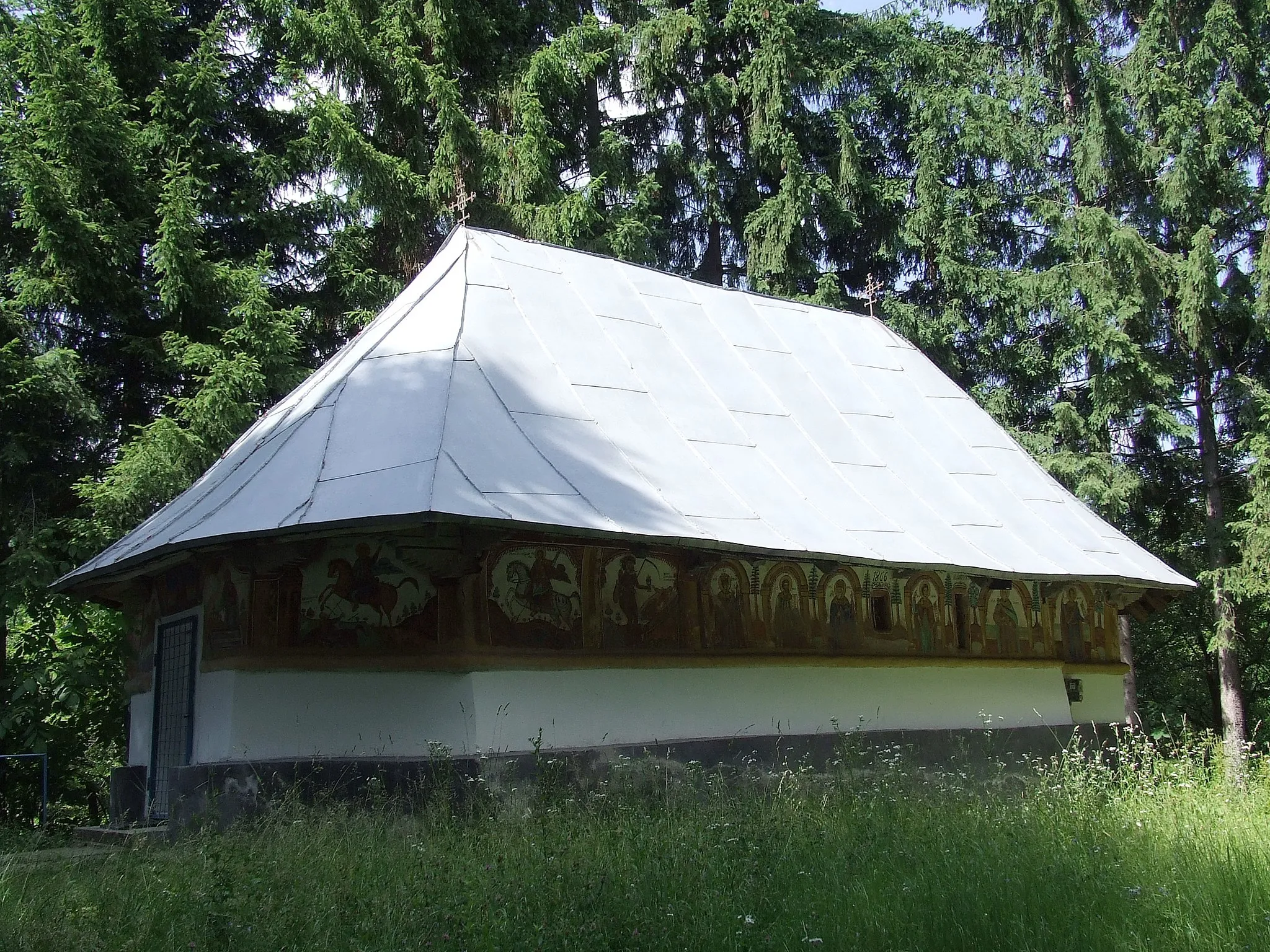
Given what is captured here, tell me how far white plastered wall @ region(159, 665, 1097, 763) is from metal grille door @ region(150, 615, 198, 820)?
43cm

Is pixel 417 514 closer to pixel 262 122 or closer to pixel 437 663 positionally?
pixel 437 663

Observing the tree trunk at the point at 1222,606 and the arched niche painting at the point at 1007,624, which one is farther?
the tree trunk at the point at 1222,606

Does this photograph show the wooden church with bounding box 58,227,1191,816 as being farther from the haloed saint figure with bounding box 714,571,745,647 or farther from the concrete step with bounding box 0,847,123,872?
the concrete step with bounding box 0,847,123,872

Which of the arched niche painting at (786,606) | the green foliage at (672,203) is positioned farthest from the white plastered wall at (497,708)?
the green foliage at (672,203)

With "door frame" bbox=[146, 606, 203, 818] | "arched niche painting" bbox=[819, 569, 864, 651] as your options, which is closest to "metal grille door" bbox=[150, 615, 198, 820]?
"door frame" bbox=[146, 606, 203, 818]

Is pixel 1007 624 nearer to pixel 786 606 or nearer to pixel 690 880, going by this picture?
pixel 786 606

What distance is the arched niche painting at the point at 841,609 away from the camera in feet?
33.7

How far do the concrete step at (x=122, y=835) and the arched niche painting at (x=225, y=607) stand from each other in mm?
1320

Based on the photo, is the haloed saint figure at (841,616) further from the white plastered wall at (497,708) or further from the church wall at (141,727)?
the church wall at (141,727)

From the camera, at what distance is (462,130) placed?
17.6 m

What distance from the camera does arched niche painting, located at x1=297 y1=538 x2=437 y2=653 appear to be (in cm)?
827

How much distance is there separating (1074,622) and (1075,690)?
0.73 meters

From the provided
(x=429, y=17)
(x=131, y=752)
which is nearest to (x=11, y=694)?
(x=131, y=752)

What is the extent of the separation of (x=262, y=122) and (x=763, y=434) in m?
10.9
